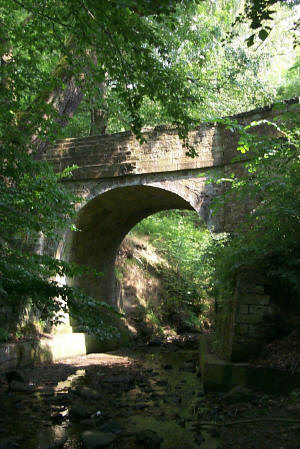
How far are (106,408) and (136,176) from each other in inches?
224

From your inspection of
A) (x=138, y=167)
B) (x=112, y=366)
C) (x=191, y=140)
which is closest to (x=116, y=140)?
(x=138, y=167)

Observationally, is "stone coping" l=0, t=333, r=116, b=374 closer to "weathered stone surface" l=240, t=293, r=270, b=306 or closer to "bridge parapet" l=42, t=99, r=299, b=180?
"bridge parapet" l=42, t=99, r=299, b=180

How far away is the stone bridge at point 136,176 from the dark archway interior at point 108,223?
0.03 m

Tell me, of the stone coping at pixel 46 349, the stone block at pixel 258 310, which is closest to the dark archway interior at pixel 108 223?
the stone coping at pixel 46 349

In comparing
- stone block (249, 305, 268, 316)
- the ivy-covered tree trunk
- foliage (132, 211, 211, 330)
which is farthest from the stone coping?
stone block (249, 305, 268, 316)

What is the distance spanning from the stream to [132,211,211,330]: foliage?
5.92 meters

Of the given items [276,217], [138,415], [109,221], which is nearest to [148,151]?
[109,221]

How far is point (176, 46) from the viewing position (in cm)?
1219

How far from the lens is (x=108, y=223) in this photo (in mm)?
11766

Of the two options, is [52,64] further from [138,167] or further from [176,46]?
[138,167]

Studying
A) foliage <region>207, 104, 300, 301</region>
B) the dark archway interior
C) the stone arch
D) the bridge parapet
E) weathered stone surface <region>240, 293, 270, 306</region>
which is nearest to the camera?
foliage <region>207, 104, 300, 301</region>

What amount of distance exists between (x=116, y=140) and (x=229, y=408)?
6.98 m

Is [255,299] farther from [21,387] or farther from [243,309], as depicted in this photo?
[21,387]

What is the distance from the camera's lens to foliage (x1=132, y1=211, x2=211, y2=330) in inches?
571
